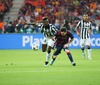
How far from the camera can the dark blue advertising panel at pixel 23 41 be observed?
117ft

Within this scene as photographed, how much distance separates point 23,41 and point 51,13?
3440 mm

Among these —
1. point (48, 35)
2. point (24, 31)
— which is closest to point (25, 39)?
point (24, 31)

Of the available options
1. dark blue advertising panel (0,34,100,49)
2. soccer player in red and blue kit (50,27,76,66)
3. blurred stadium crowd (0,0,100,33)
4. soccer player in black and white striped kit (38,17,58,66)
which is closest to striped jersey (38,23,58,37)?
soccer player in black and white striped kit (38,17,58,66)

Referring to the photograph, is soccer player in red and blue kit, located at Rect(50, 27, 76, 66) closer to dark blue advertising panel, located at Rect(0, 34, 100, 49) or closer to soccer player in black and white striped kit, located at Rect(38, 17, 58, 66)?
soccer player in black and white striped kit, located at Rect(38, 17, 58, 66)

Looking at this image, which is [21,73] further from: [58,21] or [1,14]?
[1,14]

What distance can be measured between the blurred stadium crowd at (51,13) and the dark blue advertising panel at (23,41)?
0.67 metres

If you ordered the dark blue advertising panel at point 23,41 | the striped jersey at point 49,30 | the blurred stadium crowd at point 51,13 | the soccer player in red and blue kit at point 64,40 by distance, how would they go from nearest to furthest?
the soccer player in red and blue kit at point 64,40
the striped jersey at point 49,30
the dark blue advertising panel at point 23,41
the blurred stadium crowd at point 51,13

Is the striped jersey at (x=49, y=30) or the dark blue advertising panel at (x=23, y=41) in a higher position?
the striped jersey at (x=49, y=30)

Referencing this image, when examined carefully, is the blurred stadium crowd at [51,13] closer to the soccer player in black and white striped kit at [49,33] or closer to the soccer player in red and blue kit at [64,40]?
the soccer player in black and white striped kit at [49,33]

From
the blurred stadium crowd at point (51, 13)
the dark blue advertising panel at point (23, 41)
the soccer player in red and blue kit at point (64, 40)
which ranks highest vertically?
the soccer player in red and blue kit at point (64, 40)

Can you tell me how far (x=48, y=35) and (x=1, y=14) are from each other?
17.0 m

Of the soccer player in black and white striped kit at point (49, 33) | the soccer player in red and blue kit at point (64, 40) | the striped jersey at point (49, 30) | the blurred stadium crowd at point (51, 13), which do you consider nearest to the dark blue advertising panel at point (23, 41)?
the blurred stadium crowd at point (51, 13)

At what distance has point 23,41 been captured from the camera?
36.0 meters

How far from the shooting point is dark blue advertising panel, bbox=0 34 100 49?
3569 centimetres
